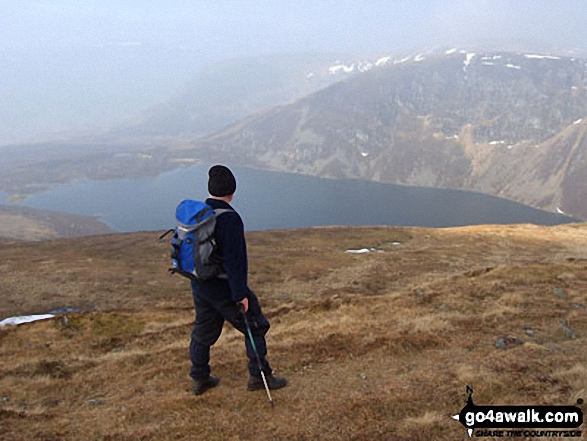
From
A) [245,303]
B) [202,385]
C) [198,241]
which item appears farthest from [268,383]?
[198,241]

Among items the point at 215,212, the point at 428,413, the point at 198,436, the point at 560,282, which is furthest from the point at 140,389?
the point at 560,282

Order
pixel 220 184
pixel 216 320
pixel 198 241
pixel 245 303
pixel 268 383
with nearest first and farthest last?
pixel 198 241
pixel 220 184
pixel 245 303
pixel 216 320
pixel 268 383

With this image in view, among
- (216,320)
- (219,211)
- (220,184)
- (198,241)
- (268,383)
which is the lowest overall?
(268,383)

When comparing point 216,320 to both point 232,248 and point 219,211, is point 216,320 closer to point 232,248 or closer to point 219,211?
point 232,248

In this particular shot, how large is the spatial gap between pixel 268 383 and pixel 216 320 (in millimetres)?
2069

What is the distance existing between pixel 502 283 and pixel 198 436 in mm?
18458

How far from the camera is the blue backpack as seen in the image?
851 cm

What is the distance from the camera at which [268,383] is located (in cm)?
1007

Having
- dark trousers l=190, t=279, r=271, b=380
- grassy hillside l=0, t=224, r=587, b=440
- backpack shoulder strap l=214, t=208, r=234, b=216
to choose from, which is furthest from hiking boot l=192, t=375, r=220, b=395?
backpack shoulder strap l=214, t=208, r=234, b=216

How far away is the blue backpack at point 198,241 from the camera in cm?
851

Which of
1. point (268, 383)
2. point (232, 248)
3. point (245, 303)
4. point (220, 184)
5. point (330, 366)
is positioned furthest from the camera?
point (330, 366)

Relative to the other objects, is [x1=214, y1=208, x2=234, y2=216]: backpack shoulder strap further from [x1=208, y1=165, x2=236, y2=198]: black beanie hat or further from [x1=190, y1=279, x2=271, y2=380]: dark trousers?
[x1=190, y1=279, x2=271, y2=380]: dark trousers

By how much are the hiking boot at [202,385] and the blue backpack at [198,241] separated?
297 centimetres

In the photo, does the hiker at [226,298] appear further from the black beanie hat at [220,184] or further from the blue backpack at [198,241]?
the blue backpack at [198,241]
